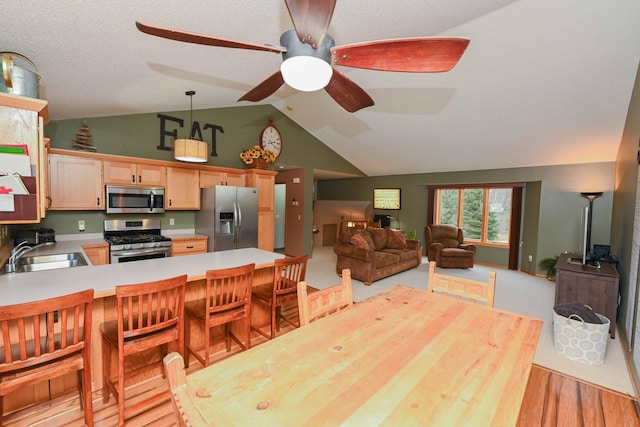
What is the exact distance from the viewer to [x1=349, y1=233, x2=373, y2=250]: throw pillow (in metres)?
5.10

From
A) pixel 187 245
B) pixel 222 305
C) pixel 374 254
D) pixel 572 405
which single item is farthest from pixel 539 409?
pixel 187 245

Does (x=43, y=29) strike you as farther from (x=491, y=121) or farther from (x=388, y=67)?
(x=491, y=121)

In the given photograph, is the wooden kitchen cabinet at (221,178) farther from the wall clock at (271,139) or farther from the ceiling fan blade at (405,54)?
the ceiling fan blade at (405,54)

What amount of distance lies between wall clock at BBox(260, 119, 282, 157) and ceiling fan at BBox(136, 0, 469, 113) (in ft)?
14.0

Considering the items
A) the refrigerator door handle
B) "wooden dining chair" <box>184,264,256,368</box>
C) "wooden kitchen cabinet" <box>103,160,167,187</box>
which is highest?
"wooden kitchen cabinet" <box>103,160,167,187</box>

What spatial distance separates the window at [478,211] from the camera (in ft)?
21.2

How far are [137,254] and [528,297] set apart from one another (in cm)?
561

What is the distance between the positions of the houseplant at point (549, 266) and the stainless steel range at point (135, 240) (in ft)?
21.2

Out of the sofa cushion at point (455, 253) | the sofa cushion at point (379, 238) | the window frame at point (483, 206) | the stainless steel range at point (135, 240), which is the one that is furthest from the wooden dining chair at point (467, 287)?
the window frame at point (483, 206)

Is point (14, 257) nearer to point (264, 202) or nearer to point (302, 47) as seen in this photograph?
point (302, 47)

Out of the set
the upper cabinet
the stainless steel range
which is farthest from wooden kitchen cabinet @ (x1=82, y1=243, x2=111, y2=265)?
the upper cabinet

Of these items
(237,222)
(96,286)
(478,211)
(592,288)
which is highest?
(478,211)

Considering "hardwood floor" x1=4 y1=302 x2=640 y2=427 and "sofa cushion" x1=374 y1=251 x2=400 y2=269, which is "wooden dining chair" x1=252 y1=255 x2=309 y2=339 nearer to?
"hardwood floor" x1=4 y1=302 x2=640 y2=427

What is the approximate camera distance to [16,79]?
172cm
